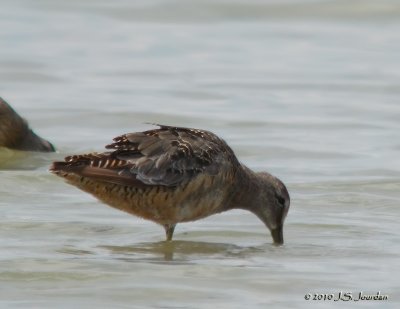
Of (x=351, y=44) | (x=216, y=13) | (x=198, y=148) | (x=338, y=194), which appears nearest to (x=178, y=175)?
(x=198, y=148)

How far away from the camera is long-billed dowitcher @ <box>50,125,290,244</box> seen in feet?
Result: 23.7

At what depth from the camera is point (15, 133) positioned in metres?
10.9

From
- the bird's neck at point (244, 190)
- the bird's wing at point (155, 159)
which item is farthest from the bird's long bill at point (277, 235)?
the bird's wing at point (155, 159)

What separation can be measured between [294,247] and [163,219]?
66cm

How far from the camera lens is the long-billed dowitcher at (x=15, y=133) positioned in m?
10.9

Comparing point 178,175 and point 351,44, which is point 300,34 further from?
point 178,175

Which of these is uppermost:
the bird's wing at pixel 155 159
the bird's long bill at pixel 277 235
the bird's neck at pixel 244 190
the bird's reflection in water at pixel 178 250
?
the bird's wing at pixel 155 159

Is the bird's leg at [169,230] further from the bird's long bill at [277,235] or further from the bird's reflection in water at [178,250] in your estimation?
the bird's long bill at [277,235]

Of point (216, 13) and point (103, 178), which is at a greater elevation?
point (216, 13)

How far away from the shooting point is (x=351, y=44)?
15.2 meters

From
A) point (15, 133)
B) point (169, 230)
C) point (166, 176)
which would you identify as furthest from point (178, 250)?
point (15, 133)

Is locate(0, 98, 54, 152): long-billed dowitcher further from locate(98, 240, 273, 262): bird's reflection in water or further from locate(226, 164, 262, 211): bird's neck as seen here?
locate(98, 240, 273, 262): bird's reflection in water

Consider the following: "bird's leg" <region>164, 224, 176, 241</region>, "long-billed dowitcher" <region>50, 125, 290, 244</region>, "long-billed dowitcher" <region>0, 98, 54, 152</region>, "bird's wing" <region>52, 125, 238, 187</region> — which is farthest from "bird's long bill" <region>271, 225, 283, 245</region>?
"long-billed dowitcher" <region>0, 98, 54, 152</region>

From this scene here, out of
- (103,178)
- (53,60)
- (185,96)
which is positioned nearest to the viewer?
(103,178)
